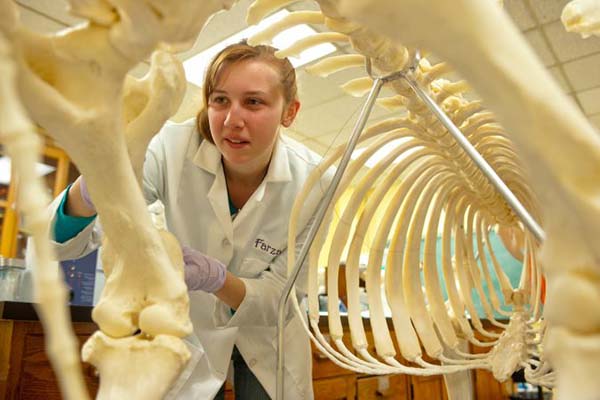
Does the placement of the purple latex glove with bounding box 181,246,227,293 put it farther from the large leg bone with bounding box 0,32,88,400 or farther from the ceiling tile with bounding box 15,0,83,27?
the ceiling tile with bounding box 15,0,83,27

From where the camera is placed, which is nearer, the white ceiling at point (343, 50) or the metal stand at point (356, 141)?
the metal stand at point (356, 141)

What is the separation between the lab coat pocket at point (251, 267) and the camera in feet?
3.71

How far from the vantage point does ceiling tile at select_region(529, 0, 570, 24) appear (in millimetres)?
2119

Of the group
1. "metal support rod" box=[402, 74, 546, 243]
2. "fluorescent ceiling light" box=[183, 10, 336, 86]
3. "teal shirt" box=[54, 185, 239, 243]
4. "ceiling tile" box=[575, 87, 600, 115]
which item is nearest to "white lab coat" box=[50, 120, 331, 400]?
"teal shirt" box=[54, 185, 239, 243]

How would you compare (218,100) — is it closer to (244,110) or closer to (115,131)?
(244,110)

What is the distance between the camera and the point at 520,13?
7.23 ft

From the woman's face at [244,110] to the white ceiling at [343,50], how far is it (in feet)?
0.90

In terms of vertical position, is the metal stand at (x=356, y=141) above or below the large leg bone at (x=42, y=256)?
above

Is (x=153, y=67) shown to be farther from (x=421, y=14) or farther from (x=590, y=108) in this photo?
(x=590, y=108)

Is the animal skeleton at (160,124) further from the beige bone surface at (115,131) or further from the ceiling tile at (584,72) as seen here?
the ceiling tile at (584,72)

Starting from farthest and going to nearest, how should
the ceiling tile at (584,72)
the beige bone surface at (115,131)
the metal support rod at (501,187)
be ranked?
the ceiling tile at (584,72) < the metal support rod at (501,187) < the beige bone surface at (115,131)

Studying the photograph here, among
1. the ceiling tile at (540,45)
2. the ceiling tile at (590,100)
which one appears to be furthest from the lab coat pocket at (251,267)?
the ceiling tile at (590,100)

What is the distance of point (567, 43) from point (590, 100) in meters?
0.84

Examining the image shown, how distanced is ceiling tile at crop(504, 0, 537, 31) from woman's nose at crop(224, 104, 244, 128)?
1.65 m
